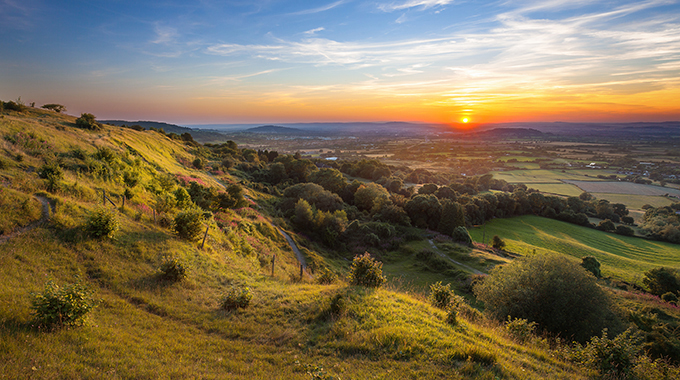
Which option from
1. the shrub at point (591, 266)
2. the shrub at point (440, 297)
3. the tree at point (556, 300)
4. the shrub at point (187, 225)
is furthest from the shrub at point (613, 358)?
the shrub at point (591, 266)

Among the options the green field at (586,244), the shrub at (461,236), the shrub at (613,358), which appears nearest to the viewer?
the shrub at (613,358)

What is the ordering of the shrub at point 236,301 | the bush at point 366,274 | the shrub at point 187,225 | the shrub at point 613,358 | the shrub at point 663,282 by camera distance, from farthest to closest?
the shrub at point 663,282, the shrub at point 187,225, the bush at point 366,274, the shrub at point 236,301, the shrub at point 613,358

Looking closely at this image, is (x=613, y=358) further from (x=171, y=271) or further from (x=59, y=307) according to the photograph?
A: (x=171, y=271)

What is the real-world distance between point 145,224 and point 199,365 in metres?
11.8

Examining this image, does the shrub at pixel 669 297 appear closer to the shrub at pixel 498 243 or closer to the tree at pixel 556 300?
the shrub at pixel 498 243

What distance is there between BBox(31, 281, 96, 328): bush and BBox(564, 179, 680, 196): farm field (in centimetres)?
13454

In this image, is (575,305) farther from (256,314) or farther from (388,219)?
(388,219)

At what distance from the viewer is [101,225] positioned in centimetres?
1159

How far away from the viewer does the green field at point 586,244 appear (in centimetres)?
4356

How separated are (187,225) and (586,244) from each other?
7213cm

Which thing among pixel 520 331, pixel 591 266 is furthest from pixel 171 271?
pixel 591 266

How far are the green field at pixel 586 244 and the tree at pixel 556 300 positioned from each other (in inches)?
1101

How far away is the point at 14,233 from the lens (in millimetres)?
10023

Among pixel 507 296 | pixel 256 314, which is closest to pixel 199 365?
pixel 256 314
